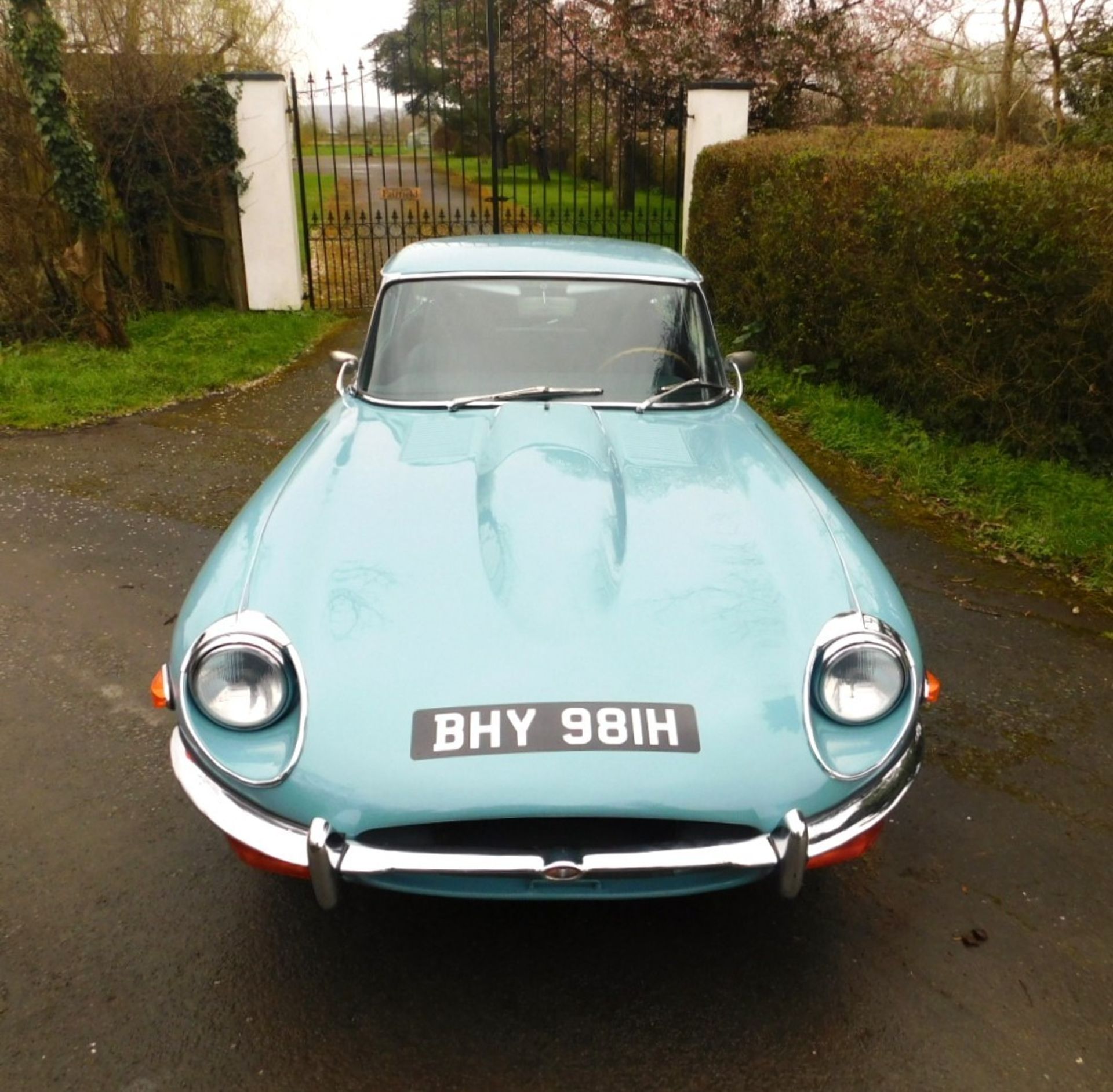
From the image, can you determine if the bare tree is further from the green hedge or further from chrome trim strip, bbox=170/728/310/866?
chrome trim strip, bbox=170/728/310/866

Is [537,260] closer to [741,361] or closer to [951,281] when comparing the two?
[741,361]

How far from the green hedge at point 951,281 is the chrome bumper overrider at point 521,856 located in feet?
12.8

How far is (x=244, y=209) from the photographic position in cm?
1048

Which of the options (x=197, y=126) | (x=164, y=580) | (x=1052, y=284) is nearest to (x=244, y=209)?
(x=197, y=126)

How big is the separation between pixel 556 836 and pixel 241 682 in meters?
0.78

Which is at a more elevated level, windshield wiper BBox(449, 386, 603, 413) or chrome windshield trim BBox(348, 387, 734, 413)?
windshield wiper BBox(449, 386, 603, 413)

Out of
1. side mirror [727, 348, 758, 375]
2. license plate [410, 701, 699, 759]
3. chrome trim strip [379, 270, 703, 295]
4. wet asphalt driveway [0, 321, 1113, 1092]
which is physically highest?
chrome trim strip [379, 270, 703, 295]

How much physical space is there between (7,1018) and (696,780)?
1.67 metres

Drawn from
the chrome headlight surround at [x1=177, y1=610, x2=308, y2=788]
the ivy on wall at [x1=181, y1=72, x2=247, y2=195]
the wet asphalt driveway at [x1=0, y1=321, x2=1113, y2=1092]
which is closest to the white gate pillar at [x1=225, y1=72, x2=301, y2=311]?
the ivy on wall at [x1=181, y1=72, x2=247, y2=195]

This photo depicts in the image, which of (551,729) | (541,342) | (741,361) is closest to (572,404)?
(541,342)

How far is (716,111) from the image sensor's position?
11.2 metres

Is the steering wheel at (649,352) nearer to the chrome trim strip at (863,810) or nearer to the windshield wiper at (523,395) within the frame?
the windshield wiper at (523,395)

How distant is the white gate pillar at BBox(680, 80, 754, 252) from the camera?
11.2 metres

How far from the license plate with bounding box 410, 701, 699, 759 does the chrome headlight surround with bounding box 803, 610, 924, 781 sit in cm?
28
